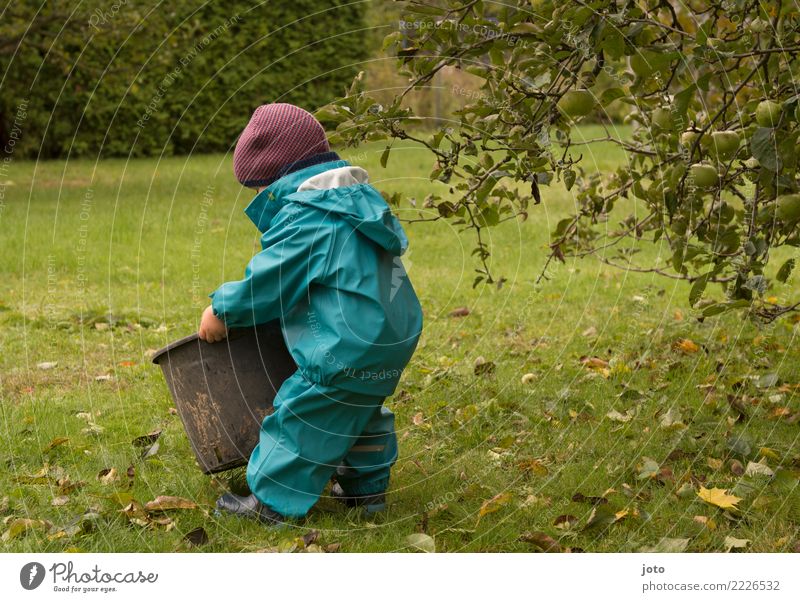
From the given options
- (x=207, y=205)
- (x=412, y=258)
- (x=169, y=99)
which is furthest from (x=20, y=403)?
(x=169, y=99)

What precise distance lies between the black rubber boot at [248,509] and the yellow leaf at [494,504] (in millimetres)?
609

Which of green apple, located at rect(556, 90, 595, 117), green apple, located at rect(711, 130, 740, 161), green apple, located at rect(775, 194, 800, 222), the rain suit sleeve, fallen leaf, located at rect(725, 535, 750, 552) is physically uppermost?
green apple, located at rect(556, 90, 595, 117)

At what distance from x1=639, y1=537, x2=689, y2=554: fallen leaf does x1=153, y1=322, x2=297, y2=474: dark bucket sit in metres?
1.22

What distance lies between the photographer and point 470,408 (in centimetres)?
406

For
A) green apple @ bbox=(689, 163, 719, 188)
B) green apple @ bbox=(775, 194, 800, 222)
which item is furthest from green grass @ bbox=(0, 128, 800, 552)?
green apple @ bbox=(689, 163, 719, 188)

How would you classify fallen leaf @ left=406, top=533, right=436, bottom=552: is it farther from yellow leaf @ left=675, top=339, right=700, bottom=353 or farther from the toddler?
yellow leaf @ left=675, top=339, right=700, bottom=353

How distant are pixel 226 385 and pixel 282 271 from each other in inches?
Answer: 20.0

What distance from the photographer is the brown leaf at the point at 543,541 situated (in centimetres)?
285

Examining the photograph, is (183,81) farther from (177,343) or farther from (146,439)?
(177,343)

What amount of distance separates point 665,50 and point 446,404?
179 centimetres

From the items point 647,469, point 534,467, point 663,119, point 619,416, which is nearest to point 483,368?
point 619,416

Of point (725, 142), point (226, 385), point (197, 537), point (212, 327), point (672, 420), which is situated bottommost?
point (672, 420)

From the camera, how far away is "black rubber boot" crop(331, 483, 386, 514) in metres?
3.11

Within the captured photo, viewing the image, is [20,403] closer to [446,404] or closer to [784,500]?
[446,404]
